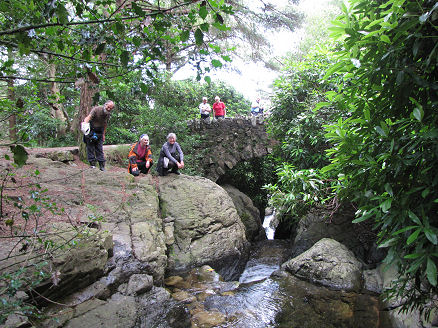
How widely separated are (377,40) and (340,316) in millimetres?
3695

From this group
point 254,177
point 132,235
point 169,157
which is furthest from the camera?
point 254,177

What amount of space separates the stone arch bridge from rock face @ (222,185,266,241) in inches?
43.1

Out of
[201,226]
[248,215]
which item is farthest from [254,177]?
[201,226]

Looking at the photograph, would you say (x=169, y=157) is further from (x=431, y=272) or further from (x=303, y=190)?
(x=431, y=272)

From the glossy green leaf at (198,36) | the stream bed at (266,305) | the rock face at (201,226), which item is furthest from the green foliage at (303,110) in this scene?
the glossy green leaf at (198,36)

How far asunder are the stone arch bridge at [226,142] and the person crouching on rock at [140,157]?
8.65ft

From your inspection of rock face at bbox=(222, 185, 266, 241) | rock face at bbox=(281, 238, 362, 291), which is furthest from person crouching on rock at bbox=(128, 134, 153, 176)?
rock face at bbox=(281, 238, 362, 291)

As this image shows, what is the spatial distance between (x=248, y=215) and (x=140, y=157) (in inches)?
170

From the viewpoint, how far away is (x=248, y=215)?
9.32 metres

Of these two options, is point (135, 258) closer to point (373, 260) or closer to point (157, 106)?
point (373, 260)

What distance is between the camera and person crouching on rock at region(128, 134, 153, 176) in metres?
6.71

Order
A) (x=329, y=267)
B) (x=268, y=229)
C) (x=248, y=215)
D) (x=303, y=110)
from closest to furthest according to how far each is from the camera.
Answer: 1. (x=329, y=267)
2. (x=303, y=110)
3. (x=248, y=215)
4. (x=268, y=229)

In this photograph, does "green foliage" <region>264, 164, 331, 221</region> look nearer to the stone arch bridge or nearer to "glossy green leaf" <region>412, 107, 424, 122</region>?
"glossy green leaf" <region>412, 107, 424, 122</region>

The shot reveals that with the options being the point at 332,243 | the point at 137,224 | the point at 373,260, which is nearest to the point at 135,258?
the point at 137,224
